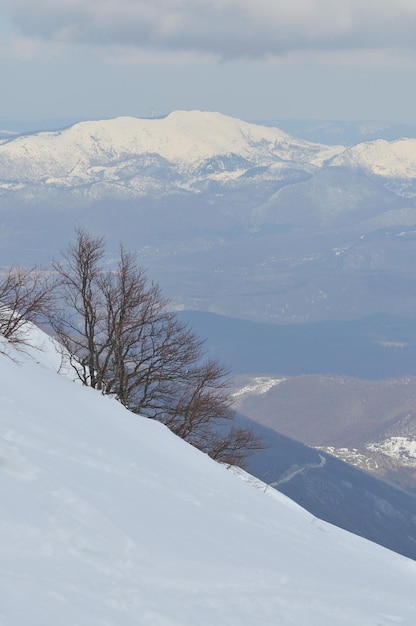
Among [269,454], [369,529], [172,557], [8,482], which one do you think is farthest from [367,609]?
[269,454]

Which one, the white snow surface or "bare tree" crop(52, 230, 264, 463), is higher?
"bare tree" crop(52, 230, 264, 463)

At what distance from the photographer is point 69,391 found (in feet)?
47.4

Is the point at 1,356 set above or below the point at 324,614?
above

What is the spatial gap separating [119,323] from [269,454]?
387 feet

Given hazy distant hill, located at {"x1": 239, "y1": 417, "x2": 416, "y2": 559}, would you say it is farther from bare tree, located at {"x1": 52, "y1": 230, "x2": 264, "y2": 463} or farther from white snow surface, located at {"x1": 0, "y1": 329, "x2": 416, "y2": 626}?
white snow surface, located at {"x1": 0, "y1": 329, "x2": 416, "y2": 626}

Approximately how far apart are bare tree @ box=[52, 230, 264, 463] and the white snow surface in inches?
293

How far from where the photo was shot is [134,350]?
73.9 feet

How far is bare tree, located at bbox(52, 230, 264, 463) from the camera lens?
19719mm

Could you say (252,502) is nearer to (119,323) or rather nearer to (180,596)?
(180,596)

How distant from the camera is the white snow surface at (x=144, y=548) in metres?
6.05

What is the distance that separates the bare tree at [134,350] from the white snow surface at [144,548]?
744 cm

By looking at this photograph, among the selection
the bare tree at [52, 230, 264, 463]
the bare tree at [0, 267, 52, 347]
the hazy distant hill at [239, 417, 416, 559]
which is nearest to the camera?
the bare tree at [0, 267, 52, 347]

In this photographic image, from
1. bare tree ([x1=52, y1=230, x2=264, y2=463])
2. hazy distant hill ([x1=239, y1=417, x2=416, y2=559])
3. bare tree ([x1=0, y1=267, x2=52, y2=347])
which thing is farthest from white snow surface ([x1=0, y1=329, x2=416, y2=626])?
hazy distant hill ([x1=239, y1=417, x2=416, y2=559])

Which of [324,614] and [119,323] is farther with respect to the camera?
[119,323]
